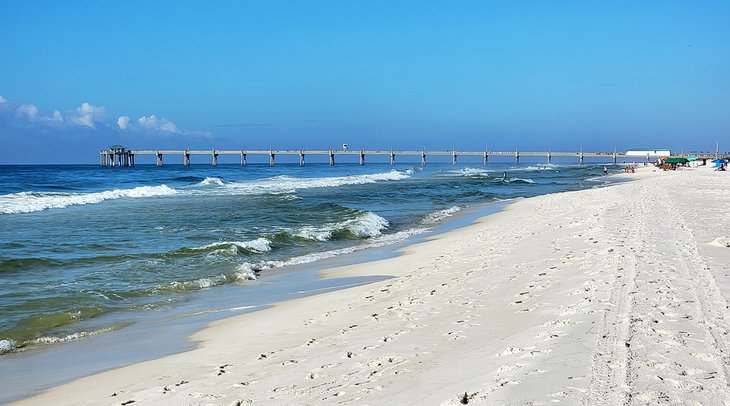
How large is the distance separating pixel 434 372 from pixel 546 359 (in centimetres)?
77

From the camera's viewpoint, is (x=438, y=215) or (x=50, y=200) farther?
(x=50, y=200)

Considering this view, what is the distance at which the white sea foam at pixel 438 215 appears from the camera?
19647 millimetres

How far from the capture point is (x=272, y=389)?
418 centimetres

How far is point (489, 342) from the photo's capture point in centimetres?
476

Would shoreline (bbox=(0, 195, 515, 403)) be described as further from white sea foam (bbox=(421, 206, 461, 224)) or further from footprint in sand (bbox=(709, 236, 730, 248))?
white sea foam (bbox=(421, 206, 461, 224))

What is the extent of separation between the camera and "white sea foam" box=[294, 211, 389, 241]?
1552cm

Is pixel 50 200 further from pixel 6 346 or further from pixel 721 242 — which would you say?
pixel 721 242

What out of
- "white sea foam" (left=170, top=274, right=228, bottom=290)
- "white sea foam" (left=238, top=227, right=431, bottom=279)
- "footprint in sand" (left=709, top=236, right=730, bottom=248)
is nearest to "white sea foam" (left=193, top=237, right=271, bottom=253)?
"white sea foam" (left=238, top=227, right=431, bottom=279)

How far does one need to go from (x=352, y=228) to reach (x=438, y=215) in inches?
224

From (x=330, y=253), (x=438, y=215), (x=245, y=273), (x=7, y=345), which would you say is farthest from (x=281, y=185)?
(x=7, y=345)

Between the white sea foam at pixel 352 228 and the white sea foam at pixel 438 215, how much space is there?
1532 millimetres

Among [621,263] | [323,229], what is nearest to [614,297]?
[621,263]

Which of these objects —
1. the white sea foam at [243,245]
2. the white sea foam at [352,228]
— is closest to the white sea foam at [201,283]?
the white sea foam at [243,245]

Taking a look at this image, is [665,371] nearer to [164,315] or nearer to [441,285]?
[441,285]
